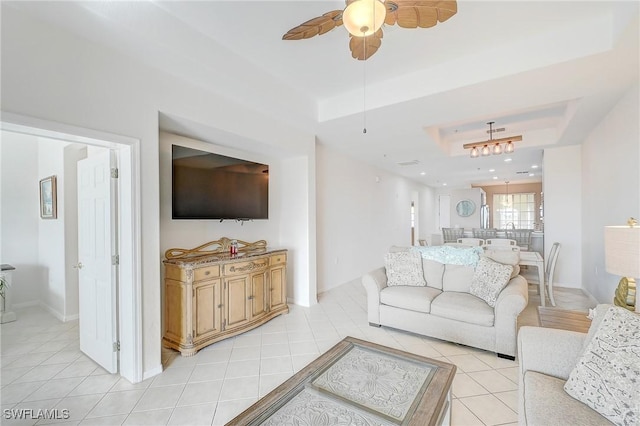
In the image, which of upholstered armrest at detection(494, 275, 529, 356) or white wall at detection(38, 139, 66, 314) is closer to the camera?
upholstered armrest at detection(494, 275, 529, 356)

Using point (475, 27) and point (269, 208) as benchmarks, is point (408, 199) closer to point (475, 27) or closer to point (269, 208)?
point (269, 208)

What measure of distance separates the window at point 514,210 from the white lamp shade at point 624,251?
1060cm

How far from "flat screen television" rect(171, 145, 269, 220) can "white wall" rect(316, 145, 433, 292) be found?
1292mm

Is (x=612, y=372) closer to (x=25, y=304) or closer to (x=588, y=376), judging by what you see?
(x=588, y=376)

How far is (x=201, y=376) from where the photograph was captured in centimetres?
229

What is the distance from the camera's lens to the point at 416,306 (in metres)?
2.98

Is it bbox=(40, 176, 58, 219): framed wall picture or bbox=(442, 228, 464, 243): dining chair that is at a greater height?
bbox=(40, 176, 58, 219): framed wall picture

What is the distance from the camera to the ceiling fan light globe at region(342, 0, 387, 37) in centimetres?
146

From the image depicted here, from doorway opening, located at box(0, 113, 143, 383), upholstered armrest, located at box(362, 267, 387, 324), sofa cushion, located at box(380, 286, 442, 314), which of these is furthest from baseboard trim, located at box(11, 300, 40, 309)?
sofa cushion, located at box(380, 286, 442, 314)

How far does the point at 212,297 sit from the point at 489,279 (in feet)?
9.60

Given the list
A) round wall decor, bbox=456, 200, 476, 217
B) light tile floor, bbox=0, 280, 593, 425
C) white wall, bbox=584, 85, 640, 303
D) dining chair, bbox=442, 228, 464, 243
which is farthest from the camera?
round wall decor, bbox=456, 200, 476, 217

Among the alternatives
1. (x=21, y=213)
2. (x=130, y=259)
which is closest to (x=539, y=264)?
(x=130, y=259)

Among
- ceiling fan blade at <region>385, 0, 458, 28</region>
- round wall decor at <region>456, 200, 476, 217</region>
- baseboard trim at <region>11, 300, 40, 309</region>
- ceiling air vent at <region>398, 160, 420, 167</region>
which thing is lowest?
baseboard trim at <region>11, 300, 40, 309</region>

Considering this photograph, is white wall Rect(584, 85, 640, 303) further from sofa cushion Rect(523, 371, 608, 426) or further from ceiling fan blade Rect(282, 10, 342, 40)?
ceiling fan blade Rect(282, 10, 342, 40)
